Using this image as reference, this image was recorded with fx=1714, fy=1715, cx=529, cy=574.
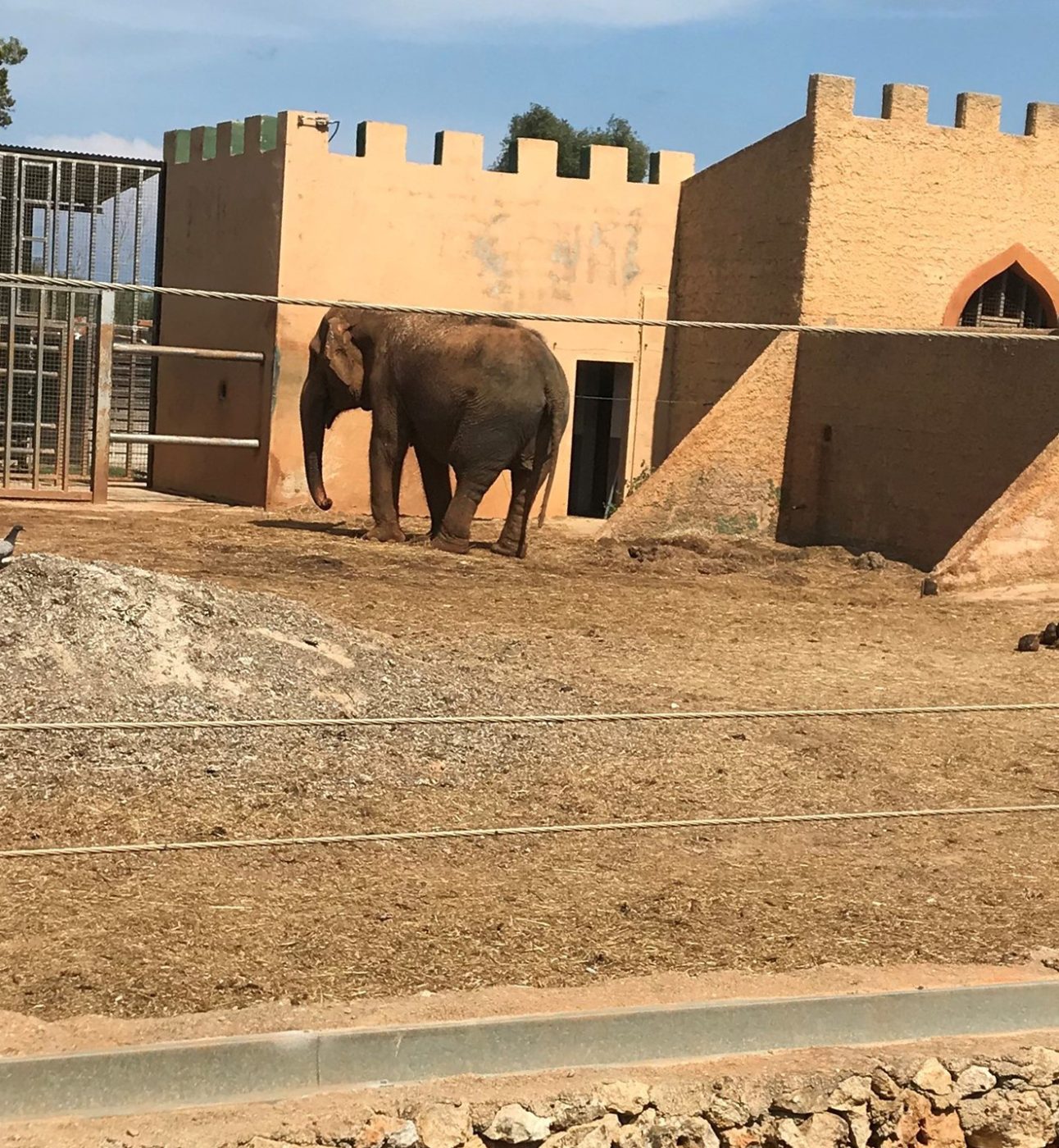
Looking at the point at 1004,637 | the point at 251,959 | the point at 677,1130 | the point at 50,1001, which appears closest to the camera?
the point at 677,1130

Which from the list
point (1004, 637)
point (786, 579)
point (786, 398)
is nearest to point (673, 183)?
point (786, 398)

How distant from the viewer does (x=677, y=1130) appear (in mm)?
4457

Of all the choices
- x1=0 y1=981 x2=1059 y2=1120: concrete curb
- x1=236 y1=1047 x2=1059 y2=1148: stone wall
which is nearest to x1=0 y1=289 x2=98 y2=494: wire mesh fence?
x1=0 y1=981 x2=1059 y2=1120: concrete curb

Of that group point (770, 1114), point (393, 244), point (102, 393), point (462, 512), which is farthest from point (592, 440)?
point (770, 1114)

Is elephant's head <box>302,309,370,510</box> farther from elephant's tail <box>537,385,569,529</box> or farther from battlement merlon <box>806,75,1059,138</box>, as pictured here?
battlement merlon <box>806,75,1059,138</box>

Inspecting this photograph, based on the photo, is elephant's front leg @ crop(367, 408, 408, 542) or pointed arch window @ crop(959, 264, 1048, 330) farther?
pointed arch window @ crop(959, 264, 1048, 330)

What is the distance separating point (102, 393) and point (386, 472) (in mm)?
2802

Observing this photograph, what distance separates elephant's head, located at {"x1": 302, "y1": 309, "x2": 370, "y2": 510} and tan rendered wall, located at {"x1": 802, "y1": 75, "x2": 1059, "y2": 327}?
4.69 m

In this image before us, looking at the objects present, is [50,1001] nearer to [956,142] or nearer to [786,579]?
[786,579]

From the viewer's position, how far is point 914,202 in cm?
1733

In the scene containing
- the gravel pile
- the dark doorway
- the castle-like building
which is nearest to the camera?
the gravel pile

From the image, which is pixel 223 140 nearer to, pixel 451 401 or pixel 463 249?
pixel 463 249

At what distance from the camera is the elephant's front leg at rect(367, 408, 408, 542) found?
1479cm

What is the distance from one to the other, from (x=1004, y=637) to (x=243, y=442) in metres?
8.45
